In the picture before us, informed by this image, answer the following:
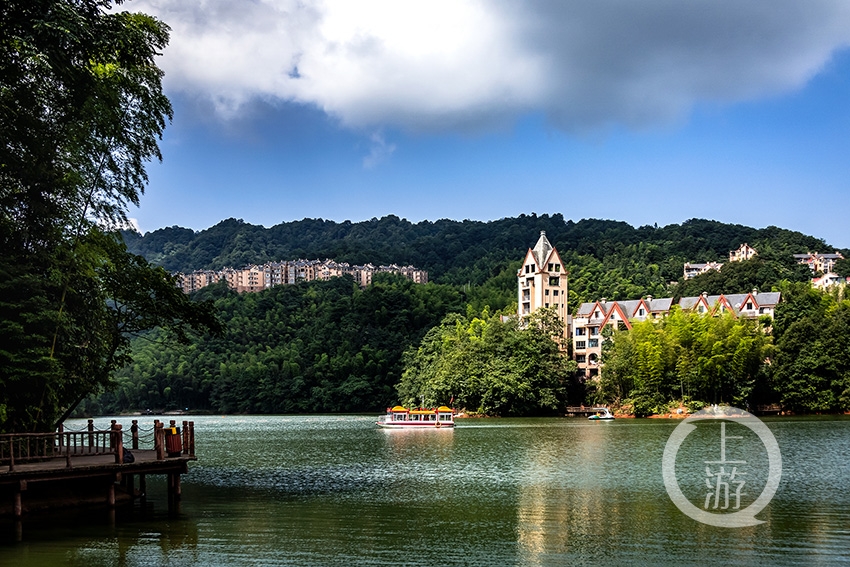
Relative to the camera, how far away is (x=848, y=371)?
76.3 metres

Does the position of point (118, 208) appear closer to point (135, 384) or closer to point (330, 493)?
point (330, 493)

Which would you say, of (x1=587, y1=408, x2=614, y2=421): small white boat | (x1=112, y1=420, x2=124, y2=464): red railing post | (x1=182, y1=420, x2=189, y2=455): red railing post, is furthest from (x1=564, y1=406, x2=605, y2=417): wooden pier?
(x1=112, y1=420, x2=124, y2=464): red railing post

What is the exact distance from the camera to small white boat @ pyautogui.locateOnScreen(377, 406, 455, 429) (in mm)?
72938

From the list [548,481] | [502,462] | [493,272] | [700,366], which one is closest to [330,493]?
[548,481]

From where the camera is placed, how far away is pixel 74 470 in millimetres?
22141

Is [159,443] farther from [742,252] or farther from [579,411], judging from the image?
[742,252]

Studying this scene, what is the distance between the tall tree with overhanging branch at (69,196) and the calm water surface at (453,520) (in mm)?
4820

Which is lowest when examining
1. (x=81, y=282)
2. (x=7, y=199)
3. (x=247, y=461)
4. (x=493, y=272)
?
(x=247, y=461)

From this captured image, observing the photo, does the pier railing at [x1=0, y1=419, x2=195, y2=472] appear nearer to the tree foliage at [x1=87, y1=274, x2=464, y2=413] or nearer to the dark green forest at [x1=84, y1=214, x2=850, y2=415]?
the dark green forest at [x1=84, y1=214, x2=850, y2=415]

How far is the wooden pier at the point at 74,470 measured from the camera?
855 inches

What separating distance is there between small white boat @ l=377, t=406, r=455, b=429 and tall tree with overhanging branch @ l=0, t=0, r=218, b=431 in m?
46.1

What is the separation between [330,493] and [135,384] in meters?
112

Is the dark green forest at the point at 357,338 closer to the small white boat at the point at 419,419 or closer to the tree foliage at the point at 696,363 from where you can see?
the tree foliage at the point at 696,363

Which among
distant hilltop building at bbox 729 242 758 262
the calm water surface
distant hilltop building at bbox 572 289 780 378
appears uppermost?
distant hilltop building at bbox 729 242 758 262
